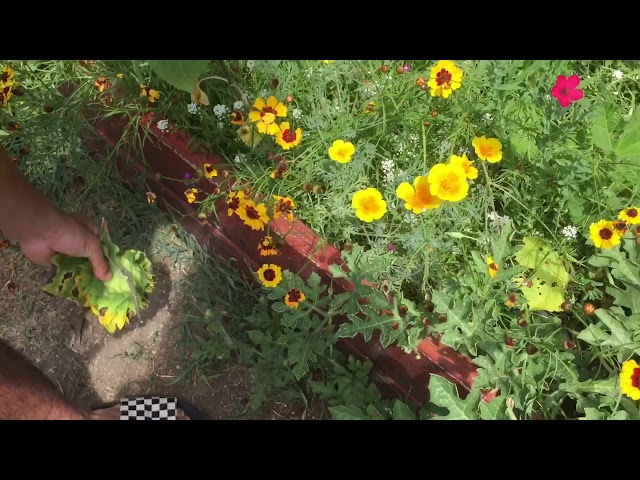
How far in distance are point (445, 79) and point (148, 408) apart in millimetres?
1559

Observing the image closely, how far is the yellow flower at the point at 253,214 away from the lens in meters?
1.86

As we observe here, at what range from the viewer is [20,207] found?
173 cm

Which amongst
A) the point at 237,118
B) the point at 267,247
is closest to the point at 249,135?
the point at 237,118

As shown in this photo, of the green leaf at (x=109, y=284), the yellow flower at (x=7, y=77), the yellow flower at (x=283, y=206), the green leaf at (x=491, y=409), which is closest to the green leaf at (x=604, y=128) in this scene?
the green leaf at (x=491, y=409)

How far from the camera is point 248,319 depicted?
198 centimetres

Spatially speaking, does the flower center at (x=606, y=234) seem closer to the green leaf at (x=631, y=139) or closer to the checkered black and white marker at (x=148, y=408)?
the green leaf at (x=631, y=139)

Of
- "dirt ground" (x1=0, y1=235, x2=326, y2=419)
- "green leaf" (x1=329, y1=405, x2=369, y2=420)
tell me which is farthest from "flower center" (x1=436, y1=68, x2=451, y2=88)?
"dirt ground" (x1=0, y1=235, x2=326, y2=419)

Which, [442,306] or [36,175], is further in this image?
[36,175]

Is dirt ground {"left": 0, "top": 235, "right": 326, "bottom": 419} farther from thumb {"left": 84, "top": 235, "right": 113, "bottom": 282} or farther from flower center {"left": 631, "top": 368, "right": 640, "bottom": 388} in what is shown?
flower center {"left": 631, "top": 368, "right": 640, "bottom": 388}

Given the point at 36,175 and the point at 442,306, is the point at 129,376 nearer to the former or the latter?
the point at 36,175

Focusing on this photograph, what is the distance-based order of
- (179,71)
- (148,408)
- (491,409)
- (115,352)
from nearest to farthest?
(179,71)
(491,409)
(148,408)
(115,352)

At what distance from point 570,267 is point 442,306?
0.48 meters

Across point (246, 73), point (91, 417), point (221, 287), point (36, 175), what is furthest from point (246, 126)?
point (91, 417)

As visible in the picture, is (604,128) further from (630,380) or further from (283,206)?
(283,206)
